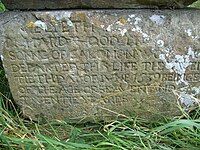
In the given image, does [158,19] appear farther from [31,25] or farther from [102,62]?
[31,25]

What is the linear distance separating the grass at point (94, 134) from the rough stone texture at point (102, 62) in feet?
0.19

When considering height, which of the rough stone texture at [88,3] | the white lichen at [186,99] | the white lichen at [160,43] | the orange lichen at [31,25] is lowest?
the white lichen at [186,99]

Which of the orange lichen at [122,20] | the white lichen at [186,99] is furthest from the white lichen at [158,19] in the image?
the white lichen at [186,99]

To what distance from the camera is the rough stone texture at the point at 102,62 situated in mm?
1571

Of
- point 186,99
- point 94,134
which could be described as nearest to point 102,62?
point 94,134

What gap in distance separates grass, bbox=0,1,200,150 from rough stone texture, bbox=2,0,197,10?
48 centimetres

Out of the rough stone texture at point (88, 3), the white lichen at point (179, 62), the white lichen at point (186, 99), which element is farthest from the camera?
the white lichen at point (186, 99)

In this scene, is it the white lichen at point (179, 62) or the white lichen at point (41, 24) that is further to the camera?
the white lichen at point (179, 62)

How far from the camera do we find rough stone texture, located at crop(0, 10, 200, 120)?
61.9 inches

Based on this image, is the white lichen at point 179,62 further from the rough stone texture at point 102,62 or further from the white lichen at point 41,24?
the white lichen at point 41,24

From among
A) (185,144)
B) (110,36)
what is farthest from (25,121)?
(185,144)

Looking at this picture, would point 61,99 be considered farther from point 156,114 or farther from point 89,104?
point 156,114

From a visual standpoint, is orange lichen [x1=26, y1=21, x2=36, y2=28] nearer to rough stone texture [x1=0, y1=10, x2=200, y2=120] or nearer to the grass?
rough stone texture [x1=0, y1=10, x2=200, y2=120]

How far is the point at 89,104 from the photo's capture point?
184 cm
